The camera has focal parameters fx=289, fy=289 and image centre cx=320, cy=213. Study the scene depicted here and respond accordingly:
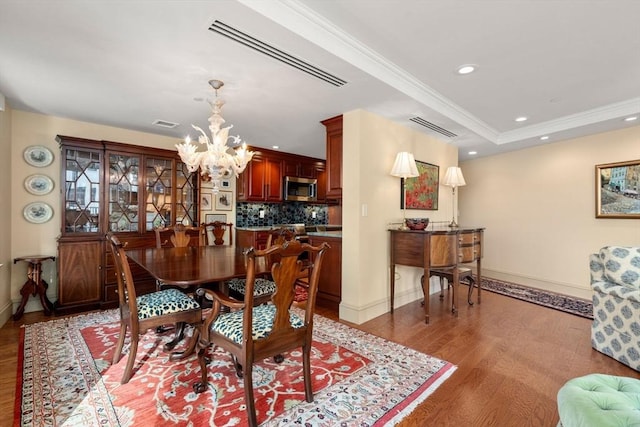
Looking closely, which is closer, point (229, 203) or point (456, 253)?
point (456, 253)

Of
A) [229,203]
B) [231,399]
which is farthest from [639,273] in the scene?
[229,203]

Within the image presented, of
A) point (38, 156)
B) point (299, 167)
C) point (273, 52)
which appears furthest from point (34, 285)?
point (299, 167)

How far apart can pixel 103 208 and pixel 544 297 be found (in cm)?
605

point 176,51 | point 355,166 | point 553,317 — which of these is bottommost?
point 553,317

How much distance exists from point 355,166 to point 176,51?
1901mm

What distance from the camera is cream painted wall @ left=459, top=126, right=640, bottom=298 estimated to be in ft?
13.1

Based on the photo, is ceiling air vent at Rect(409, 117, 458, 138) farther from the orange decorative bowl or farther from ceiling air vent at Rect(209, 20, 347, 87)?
ceiling air vent at Rect(209, 20, 347, 87)

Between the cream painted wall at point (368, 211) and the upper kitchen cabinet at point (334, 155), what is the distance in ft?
0.46

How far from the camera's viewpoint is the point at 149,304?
210 centimetres

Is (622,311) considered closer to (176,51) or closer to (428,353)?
(428,353)

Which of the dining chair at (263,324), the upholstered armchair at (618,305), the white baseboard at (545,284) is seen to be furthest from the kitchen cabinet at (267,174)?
the upholstered armchair at (618,305)

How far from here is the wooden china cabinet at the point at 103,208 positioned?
3.40 m

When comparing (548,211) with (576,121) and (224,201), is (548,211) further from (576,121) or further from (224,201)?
(224,201)

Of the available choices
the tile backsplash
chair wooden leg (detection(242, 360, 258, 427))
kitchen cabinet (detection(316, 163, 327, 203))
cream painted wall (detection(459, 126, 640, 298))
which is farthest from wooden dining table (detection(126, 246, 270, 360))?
cream painted wall (detection(459, 126, 640, 298))
